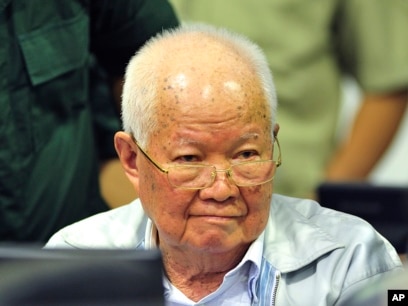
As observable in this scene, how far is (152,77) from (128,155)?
0.17 meters

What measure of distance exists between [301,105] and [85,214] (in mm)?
1024

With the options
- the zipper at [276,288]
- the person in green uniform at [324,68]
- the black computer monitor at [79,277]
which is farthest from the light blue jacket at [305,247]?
the person in green uniform at [324,68]

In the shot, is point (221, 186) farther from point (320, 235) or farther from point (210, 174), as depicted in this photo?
point (320, 235)

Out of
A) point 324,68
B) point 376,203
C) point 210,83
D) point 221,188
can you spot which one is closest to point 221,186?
point 221,188

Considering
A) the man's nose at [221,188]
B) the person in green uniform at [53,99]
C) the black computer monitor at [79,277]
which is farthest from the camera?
the person in green uniform at [53,99]

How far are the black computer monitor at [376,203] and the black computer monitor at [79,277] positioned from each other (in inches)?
32.4

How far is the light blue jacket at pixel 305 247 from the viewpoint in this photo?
191cm

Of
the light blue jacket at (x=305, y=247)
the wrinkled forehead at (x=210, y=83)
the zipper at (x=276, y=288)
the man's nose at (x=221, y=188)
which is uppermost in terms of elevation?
the wrinkled forehead at (x=210, y=83)

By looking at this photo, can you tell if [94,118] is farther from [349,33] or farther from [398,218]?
[349,33]

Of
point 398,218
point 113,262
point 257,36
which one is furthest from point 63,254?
point 257,36

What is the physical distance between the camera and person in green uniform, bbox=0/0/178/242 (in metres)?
2.34

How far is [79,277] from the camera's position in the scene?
1.39 metres

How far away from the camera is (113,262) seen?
1420 mm

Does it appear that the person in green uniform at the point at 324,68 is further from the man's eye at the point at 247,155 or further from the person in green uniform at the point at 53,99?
the man's eye at the point at 247,155
